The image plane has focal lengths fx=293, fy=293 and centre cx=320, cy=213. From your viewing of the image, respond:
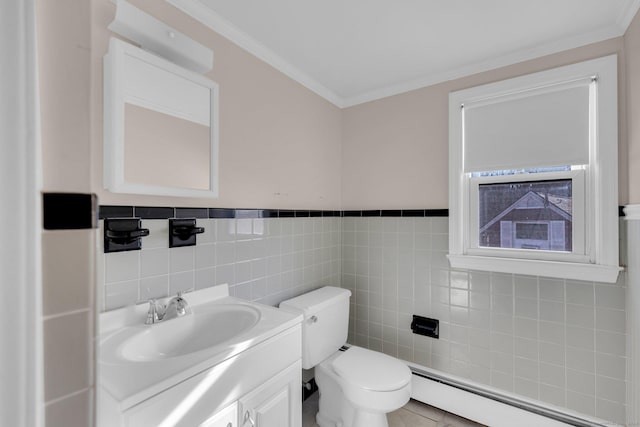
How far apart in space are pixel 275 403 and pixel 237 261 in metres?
0.70

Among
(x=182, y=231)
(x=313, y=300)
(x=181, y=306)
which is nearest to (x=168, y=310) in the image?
(x=181, y=306)

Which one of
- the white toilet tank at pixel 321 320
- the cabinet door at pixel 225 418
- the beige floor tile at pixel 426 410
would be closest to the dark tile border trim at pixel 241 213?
the white toilet tank at pixel 321 320

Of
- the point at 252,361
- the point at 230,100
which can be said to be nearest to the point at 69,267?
the point at 252,361

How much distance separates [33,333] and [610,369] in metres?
2.34

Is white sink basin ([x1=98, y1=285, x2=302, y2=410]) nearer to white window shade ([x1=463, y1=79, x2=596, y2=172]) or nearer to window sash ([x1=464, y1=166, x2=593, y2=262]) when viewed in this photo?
window sash ([x1=464, y1=166, x2=593, y2=262])

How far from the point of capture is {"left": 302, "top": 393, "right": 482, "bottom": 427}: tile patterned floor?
6.03ft

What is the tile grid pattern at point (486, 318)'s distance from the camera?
1583 mm

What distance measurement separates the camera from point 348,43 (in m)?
1.71

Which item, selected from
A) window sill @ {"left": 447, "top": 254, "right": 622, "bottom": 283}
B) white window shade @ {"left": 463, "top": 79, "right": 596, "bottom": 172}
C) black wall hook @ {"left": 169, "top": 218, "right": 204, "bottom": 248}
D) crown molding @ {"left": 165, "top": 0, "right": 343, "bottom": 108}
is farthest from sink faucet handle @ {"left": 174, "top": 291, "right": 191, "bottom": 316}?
white window shade @ {"left": 463, "top": 79, "right": 596, "bottom": 172}

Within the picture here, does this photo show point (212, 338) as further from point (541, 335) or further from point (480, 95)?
point (480, 95)

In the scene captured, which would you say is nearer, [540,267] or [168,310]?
[168,310]

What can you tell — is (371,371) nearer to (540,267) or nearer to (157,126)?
(540,267)

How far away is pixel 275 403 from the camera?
1.19 metres

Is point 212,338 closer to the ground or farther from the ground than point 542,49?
closer to the ground
